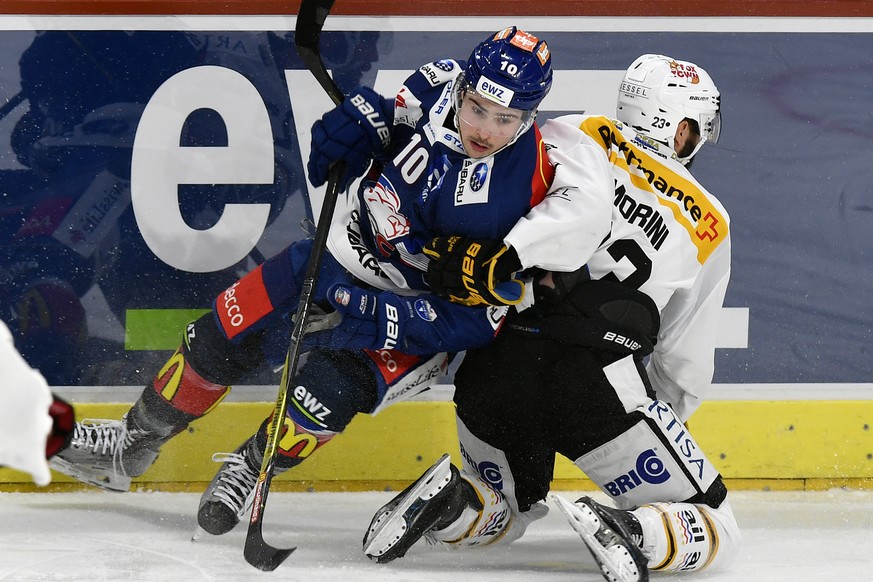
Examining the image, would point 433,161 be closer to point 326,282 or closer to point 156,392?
point 326,282

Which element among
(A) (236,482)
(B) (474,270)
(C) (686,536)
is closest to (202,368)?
(A) (236,482)

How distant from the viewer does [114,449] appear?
2.61 m

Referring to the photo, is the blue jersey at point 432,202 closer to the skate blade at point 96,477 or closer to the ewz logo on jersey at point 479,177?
the ewz logo on jersey at point 479,177

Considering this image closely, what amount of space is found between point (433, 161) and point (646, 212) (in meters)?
0.51

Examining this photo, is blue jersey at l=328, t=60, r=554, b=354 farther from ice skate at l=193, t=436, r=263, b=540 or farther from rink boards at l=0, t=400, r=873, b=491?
rink boards at l=0, t=400, r=873, b=491

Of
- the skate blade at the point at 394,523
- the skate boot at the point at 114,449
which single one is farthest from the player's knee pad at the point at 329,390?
the skate boot at the point at 114,449

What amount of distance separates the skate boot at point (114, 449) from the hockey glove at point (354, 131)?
77cm

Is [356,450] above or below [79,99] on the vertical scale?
below

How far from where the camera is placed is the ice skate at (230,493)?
7.83ft

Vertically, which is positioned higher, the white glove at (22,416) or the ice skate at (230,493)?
the white glove at (22,416)

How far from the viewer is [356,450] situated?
3004 millimetres

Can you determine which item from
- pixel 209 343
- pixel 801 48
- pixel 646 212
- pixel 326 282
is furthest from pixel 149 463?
pixel 801 48

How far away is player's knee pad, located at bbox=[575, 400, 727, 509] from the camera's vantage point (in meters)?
2.31

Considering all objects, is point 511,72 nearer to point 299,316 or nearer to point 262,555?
point 299,316
